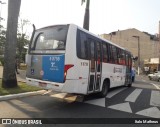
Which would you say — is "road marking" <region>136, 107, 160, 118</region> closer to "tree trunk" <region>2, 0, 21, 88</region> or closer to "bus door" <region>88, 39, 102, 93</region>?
"bus door" <region>88, 39, 102, 93</region>

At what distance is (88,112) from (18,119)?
2.52 m

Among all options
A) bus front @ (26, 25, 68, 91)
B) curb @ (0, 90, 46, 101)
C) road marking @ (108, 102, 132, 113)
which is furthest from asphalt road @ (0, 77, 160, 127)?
bus front @ (26, 25, 68, 91)

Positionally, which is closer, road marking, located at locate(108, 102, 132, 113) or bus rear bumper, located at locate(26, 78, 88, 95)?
bus rear bumper, located at locate(26, 78, 88, 95)

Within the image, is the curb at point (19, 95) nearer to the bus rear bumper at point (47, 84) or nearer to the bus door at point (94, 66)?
the bus rear bumper at point (47, 84)

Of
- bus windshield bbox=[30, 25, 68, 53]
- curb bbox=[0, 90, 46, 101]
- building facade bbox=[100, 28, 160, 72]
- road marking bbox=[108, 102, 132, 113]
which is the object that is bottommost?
road marking bbox=[108, 102, 132, 113]

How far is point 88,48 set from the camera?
9406mm

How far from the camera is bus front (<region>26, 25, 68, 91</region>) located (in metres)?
8.30

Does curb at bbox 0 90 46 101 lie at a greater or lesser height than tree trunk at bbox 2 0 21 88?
lesser

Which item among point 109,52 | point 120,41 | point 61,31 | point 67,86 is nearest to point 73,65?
point 67,86

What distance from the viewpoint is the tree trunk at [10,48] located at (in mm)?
11685

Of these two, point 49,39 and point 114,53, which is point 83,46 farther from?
point 114,53

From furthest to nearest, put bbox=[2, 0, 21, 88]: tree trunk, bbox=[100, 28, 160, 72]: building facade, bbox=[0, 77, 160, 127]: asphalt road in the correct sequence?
1. bbox=[100, 28, 160, 72]: building facade
2. bbox=[2, 0, 21, 88]: tree trunk
3. bbox=[0, 77, 160, 127]: asphalt road

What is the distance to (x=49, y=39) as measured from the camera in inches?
356

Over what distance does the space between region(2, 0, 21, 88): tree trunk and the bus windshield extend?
2.58m
